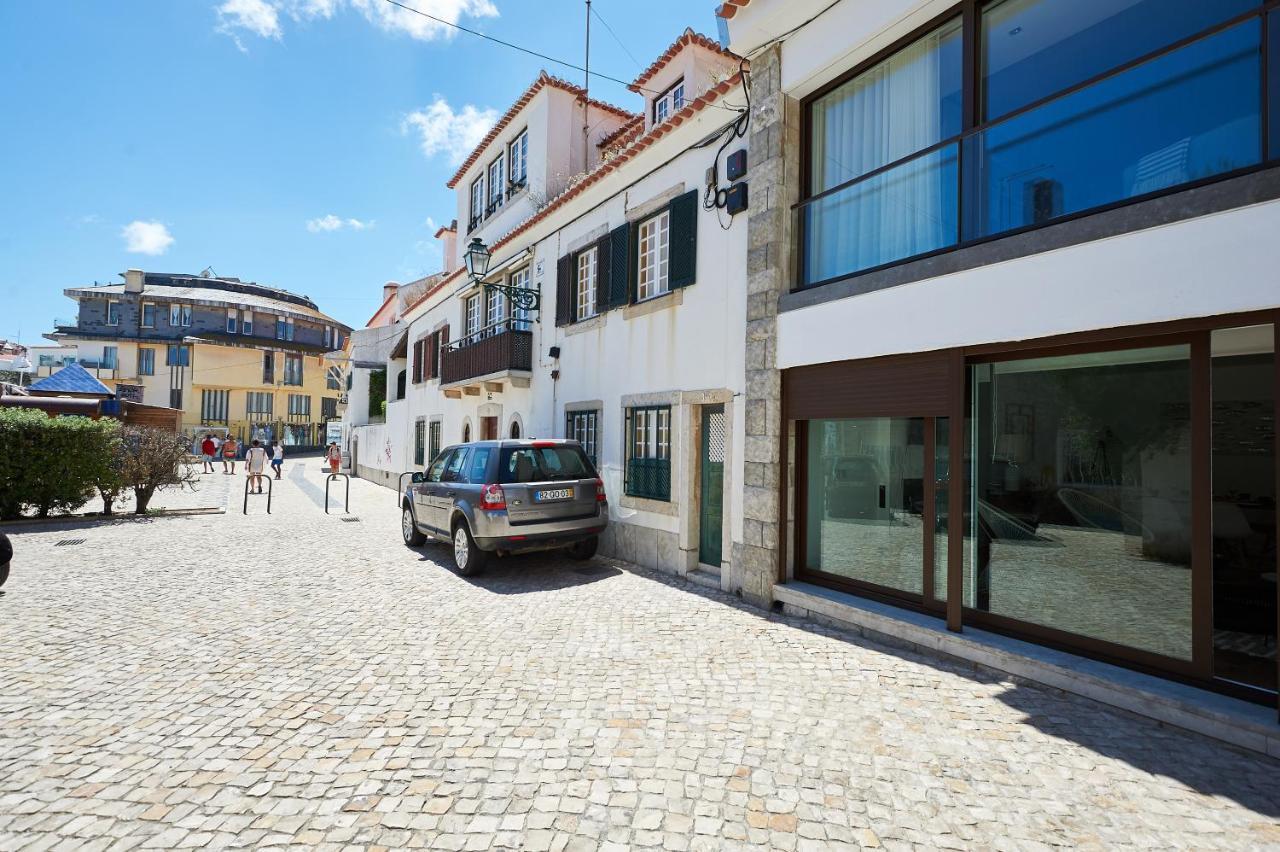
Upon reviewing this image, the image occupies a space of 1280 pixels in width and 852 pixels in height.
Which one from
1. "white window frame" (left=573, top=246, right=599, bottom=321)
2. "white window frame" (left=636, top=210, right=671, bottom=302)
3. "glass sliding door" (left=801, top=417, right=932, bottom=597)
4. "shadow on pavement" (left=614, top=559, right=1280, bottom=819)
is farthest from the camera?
"white window frame" (left=573, top=246, right=599, bottom=321)

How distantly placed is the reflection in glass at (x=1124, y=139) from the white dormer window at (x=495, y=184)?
13314mm

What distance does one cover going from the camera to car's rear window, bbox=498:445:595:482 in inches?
319

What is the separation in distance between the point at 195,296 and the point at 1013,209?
6293cm

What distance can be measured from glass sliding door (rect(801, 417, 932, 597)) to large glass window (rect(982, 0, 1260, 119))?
9.61ft

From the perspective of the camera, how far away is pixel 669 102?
12.1m

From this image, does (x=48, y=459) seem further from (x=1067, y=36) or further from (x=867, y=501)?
(x=1067, y=36)

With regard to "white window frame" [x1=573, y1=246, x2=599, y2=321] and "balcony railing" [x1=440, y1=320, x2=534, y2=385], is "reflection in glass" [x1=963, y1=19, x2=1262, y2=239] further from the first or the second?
"balcony railing" [x1=440, y1=320, x2=534, y2=385]

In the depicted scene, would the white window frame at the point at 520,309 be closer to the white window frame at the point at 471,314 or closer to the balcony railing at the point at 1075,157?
the white window frame at the point at 471,314

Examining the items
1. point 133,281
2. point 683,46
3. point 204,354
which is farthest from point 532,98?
point 133,281

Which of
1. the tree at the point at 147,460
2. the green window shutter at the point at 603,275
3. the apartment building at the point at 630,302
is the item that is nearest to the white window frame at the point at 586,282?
the apartment building at the point at 630,302

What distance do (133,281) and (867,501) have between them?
215 feet

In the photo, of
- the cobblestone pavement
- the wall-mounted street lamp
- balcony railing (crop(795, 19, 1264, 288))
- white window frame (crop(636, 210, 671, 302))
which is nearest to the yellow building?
the wall-mounted street lamp

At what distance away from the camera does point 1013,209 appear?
16.4 feet

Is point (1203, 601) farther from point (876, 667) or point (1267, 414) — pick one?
point (1267, 414)
